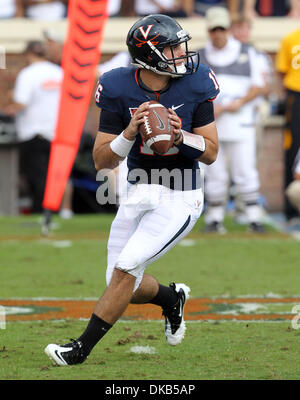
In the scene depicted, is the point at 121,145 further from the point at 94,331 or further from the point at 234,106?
the point at 234,106

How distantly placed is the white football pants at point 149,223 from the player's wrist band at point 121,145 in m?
0.26

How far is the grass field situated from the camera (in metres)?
4.66

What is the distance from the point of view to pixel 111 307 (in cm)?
466

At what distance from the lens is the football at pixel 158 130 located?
15.0ft

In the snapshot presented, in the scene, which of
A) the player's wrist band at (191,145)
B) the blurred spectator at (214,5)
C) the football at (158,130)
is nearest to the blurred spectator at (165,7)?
the blurred spectator at (214,5)

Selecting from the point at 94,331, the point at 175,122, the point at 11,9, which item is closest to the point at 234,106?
the point at 175,122

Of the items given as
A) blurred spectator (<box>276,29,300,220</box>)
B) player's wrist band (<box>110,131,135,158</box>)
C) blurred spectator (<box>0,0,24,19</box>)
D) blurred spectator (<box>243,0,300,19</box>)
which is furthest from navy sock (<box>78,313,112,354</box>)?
blurred spectator (<box>0,0,24,19</box>)

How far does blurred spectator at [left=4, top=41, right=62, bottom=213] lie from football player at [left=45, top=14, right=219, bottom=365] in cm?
649

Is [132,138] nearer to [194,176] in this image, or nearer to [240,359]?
[194,176]

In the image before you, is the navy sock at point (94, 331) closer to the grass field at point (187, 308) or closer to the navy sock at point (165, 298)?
the grass field at point (187, 308)

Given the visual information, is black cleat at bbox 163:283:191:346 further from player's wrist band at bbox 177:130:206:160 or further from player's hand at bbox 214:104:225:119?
player's hand at bbox 214:104:225:119

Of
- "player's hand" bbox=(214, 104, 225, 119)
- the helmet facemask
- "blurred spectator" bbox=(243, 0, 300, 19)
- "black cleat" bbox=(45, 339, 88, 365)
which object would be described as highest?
the helmet facemask

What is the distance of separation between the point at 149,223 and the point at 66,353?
0.75 metres
